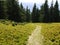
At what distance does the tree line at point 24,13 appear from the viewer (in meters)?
69.9

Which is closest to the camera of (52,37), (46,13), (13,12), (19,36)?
(19,36)

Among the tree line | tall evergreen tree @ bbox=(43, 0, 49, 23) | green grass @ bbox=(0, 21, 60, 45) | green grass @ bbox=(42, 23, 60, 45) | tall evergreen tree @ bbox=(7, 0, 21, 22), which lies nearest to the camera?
green grass @ bbox=(0, 21, 60, 45)

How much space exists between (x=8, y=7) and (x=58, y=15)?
1012 inches

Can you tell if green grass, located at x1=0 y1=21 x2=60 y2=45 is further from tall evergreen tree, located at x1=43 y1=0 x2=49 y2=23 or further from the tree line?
tall evergreen tree, located at x1=43 y1=0 x2=49 y2=23

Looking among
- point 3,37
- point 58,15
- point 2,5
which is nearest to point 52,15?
point 58,15

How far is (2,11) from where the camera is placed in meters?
67.6

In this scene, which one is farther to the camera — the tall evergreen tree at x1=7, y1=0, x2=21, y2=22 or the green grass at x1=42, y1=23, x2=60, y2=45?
the tall evergreen tree at x1=7, y1=0, x2=21, y2=22

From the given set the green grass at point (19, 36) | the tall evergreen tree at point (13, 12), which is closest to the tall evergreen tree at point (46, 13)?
the tall evergreen tree at point (13, 12)

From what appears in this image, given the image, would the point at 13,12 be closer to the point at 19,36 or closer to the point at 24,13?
the point at 24,13

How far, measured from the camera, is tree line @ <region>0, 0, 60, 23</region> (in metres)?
69.9

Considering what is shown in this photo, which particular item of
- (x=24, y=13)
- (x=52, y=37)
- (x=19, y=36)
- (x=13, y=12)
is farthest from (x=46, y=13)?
(x=19, y=36)

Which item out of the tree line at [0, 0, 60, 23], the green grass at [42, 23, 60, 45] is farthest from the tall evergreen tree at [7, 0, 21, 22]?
the green grass at [42, 23, 60, 45]

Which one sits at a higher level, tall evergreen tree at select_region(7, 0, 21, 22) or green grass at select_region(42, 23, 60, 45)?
tall evergreen tree at select_region(7, 0, 21, 22)

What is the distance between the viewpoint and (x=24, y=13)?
3477 inches
